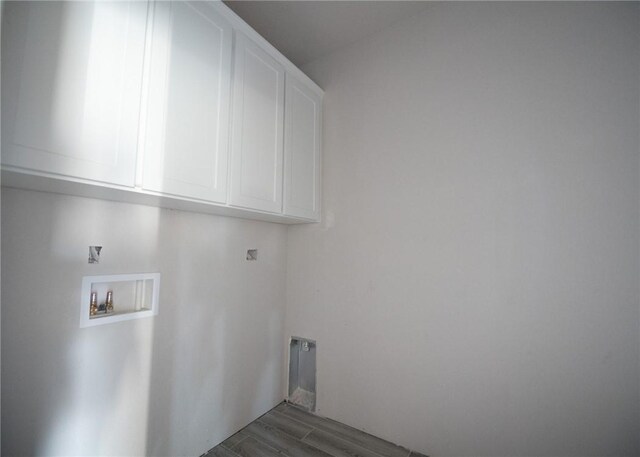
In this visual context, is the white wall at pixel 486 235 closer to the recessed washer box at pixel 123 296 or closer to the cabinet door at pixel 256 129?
the cabinet door at pixel 256 129

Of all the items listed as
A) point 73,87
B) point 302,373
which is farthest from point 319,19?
point 302,373

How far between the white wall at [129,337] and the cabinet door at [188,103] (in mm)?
363

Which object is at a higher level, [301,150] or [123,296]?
[301,150]

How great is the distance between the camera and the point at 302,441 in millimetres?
1666

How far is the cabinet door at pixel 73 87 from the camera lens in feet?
2.53

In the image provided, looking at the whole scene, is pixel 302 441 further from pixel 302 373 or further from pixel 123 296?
pixel 123 296

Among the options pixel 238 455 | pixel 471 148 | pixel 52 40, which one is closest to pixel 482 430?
pixel 238 455

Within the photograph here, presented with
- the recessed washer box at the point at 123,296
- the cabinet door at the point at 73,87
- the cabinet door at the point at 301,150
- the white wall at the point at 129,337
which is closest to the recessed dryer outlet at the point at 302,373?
the white wall at the point at 129,337

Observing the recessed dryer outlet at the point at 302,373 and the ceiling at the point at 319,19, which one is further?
the recessed dryer outlet at the point at 302,373

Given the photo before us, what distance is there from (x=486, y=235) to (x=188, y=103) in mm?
1685

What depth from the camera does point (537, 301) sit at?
1.32 meters

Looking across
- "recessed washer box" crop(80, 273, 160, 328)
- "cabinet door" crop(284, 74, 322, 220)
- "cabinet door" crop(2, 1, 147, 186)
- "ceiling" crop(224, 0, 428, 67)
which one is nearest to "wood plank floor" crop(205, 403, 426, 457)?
"recessed washer box" crop(80, 273, 160, 328)

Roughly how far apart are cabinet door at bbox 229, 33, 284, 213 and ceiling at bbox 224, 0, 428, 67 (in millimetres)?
379

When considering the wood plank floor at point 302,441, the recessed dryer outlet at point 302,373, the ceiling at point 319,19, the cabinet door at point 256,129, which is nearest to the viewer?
the cabinet door at point 256,129
